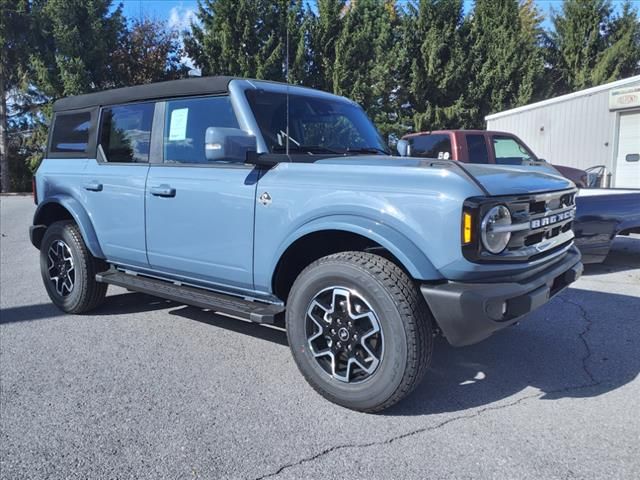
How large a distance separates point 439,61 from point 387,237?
21841mm

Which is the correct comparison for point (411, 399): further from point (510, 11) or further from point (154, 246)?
point (510, 11)

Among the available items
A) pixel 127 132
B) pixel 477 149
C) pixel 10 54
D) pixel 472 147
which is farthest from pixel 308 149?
pixel 10 54

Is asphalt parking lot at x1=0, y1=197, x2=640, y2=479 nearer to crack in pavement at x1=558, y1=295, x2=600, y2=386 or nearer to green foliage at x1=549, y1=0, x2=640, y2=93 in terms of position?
crack in pavement at x1=558, y1=295, x2=600, y2=386

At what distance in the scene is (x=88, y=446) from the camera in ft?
8.84

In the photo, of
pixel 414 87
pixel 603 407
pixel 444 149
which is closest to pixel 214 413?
pixel 603 407

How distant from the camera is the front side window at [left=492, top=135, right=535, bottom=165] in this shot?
9680 millimetres

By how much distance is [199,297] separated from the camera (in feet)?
12.5

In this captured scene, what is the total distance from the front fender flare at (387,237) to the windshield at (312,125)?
0.76 metres

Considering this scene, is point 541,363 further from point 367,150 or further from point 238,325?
point 238,325

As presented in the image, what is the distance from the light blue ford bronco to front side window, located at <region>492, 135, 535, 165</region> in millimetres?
6022

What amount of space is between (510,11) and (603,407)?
24192mm

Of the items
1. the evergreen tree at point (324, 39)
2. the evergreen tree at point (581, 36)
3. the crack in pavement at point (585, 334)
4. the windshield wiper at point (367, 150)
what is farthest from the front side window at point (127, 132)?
the evergreen tree at point (581, 36)

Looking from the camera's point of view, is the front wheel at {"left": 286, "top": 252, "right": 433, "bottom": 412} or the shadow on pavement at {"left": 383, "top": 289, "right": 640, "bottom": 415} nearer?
the front wheel at {"left": 286, "top": 252, "right": 433, "bottom": 412}

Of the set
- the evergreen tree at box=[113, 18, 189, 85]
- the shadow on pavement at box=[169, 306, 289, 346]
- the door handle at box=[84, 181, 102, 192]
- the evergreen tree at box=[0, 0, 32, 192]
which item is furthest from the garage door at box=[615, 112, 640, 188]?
the evergreen tree at box=[0, 0, 32, 192]
